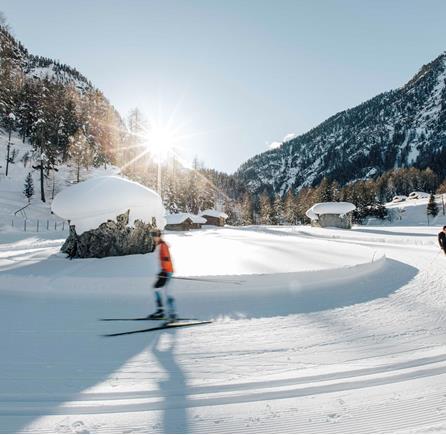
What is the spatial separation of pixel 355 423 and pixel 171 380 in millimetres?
2311

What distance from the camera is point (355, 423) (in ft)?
11.3

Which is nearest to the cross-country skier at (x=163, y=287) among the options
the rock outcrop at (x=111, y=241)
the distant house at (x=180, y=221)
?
the rock outcrop at (x=111, y=241)

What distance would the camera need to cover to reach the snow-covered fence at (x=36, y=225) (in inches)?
1521

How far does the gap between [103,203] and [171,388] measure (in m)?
10.9

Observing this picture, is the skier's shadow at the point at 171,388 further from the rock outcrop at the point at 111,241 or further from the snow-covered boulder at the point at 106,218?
the snow-covered boulder at the point at 106,218

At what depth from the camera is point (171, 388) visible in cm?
420

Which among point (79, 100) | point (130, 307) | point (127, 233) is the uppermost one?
point (79, 100)

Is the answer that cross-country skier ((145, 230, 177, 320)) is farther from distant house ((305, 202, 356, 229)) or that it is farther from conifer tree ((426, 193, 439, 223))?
conifer tree ((426, 193, 439, 223))

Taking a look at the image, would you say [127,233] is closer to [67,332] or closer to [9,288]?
[9,288]

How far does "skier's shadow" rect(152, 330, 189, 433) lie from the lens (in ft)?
11.4

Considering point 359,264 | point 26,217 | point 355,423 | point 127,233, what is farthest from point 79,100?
point 355,423

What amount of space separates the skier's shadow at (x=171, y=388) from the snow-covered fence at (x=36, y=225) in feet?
124

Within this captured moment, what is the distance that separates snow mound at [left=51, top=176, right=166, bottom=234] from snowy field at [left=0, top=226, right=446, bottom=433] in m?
3.70

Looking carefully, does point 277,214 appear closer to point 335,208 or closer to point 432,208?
point 432,208
